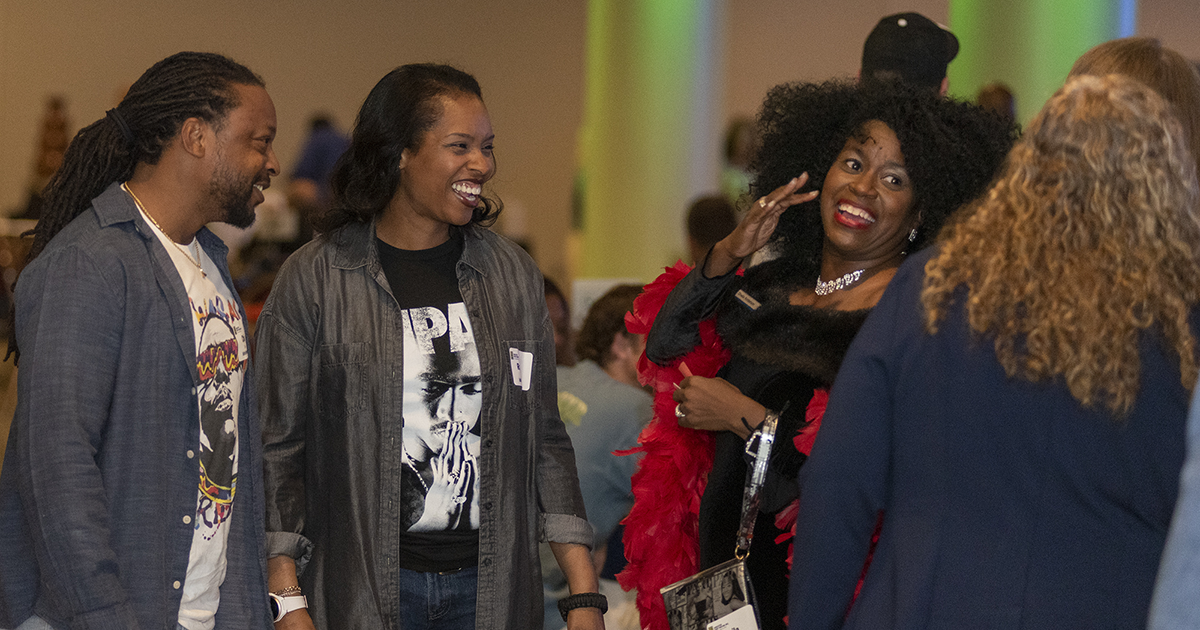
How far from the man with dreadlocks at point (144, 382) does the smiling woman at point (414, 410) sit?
0.57 ft

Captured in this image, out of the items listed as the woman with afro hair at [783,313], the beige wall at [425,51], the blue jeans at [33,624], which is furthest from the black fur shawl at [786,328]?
the beige wall at [425,51]

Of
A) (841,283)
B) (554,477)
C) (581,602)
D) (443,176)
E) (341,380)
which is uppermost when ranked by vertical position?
(443,176)

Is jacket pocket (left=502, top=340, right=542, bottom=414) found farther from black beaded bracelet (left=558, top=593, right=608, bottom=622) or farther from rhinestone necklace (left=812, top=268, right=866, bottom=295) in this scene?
rhinestone necklace (left=812, top=268, right=866, bottom=295)

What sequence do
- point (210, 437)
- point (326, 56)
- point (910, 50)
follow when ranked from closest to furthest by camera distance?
point (210, 437)
point (910, 50)
point (326, 56)

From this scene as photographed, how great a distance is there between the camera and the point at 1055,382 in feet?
4.55

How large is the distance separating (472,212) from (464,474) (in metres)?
0.49

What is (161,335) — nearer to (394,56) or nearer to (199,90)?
(199,90)

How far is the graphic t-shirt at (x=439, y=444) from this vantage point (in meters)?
2.03

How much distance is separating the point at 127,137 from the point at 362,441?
636 mm

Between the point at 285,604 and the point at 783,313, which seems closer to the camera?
the point at 285,604

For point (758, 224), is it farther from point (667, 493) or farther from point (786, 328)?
point (667, 493)

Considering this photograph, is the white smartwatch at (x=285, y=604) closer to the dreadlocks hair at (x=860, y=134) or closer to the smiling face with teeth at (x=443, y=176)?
the smiling face with teeth at (x=443, y=176)

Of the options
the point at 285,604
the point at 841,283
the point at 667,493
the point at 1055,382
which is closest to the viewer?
the point at 1055,382

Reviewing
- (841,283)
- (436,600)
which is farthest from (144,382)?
(841,283)
